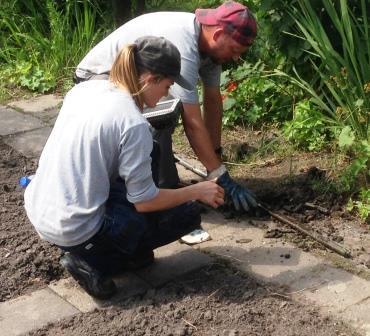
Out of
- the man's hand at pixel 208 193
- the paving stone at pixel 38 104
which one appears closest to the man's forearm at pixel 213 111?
the man's hand at pixel 208 193

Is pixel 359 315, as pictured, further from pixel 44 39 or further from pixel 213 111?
pixel 44 39

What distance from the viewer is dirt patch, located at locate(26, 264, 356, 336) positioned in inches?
133

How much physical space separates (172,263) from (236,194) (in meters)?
0.59

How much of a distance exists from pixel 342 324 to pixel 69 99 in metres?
1.59

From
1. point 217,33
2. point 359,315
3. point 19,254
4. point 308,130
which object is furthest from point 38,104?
point 359,315

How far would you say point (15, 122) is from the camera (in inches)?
247

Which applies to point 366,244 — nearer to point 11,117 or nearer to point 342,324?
point 342,324

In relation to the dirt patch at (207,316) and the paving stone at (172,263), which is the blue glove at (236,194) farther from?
the dirt patch at (207,316)

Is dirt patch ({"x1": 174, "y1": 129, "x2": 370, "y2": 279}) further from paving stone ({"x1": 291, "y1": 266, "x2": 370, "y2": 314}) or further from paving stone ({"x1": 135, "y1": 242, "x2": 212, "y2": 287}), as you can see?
paving stone ({"x1": 135, "y1": 242, "x2": 212, "y2": 287})

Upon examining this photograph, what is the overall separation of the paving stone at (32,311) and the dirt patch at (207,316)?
0.25 ft

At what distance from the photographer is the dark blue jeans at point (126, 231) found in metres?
3.56

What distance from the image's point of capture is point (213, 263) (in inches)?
157

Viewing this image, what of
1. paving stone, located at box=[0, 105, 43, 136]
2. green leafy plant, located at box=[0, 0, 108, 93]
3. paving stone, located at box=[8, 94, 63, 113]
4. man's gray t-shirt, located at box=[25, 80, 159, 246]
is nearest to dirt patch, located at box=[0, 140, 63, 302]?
man's gray t-shirt, located at box=[25, 80, 159, 246]

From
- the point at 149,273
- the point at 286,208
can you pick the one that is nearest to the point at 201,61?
the point at 286,208
